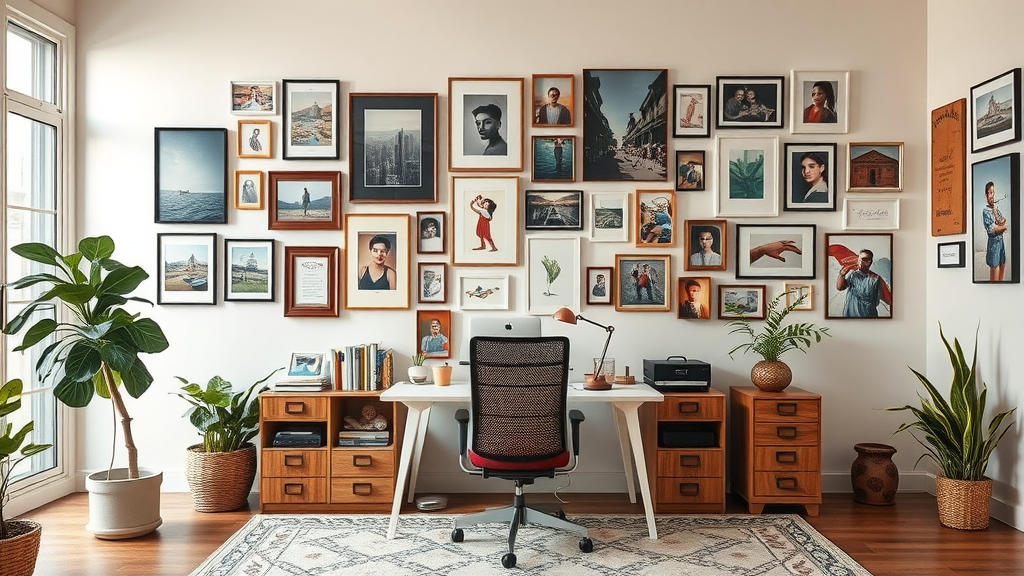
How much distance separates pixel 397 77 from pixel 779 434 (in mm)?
3101

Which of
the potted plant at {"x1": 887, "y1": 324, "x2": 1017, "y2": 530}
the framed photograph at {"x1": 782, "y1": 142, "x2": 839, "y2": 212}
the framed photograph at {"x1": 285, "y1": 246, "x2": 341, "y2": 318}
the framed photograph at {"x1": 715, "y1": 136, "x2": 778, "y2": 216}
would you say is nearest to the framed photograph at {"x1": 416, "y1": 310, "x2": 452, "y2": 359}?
the framed photograph at {"x1": 285, "y1": 246, "x2": 341, "y2": 318}

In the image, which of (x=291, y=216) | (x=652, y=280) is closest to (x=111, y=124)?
(x=291, y=216)

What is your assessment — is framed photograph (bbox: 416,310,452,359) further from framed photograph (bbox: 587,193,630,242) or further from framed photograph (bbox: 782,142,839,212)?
framed photograph (bbox: 782,142,839,212)

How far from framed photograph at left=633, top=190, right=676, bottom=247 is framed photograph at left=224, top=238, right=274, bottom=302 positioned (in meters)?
2.29

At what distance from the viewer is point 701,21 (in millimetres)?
4605

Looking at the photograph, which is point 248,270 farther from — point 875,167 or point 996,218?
point 996,218

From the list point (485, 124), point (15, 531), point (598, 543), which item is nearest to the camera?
point (15, 531)

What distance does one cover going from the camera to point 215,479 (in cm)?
415

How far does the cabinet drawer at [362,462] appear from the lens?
4.15 metres

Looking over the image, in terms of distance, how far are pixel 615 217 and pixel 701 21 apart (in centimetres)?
134

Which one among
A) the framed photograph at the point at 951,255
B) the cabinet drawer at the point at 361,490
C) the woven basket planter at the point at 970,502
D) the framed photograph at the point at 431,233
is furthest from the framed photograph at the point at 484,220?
the woven basket planter at the point at 970,502

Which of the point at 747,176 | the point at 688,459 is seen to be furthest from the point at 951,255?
the point at 688,459

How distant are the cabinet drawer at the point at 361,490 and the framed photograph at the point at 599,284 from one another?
163 cm

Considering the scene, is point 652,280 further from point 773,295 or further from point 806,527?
point 806,527
